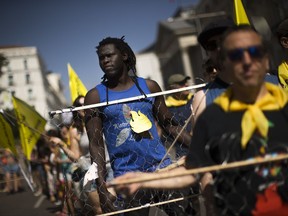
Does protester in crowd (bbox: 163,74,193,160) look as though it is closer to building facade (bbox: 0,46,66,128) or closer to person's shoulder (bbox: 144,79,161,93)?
person's shoulder (bbox: 144,79,161,93)

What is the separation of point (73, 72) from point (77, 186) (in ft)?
9.10

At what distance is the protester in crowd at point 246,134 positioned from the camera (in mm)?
1640

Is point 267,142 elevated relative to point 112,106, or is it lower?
lower

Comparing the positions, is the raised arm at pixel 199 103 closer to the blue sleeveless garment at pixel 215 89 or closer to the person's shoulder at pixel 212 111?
the blue sleeveless garment at pixel 215 89

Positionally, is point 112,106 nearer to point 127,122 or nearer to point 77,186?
point 127,122

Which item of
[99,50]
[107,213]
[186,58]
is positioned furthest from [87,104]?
[186,58]

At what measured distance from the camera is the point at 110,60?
3090 mm

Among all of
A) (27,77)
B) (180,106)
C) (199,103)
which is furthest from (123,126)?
(27,77)

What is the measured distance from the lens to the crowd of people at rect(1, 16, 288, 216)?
5.43 feet

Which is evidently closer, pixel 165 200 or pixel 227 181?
pixel 227 181

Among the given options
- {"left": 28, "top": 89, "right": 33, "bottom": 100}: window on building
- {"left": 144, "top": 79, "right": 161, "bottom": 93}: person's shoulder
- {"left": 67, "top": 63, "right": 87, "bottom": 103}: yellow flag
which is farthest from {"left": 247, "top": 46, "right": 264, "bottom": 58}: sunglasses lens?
{"left": 28, "top": 89, "right": 33, "bottom": 100}: window on building

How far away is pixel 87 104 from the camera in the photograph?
10.0 ft

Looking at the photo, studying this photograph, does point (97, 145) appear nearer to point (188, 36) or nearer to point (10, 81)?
point (188, 36)

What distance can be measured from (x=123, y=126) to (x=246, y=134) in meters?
1.42
